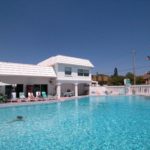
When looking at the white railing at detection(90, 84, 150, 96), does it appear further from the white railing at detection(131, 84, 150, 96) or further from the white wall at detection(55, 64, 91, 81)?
the white wall at detection(55, 64, 91, 81)

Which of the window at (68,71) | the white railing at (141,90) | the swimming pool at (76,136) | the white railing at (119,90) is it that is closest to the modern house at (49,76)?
the window at (68,71)

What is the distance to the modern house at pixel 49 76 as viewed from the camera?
2558 centimetres

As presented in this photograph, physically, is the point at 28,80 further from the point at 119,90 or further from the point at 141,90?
the point at 141,90

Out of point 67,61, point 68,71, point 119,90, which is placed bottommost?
point 119,90

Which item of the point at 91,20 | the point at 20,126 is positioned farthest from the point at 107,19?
the point at 20,126

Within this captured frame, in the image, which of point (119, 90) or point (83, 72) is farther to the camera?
point (119, 90)

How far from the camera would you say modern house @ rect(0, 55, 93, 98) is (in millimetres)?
25578

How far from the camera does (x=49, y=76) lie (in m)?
28.6

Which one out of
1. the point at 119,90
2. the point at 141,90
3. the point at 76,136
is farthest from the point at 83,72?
the point at 76,136

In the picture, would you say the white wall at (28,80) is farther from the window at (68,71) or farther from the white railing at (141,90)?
the white railing at (141,90)

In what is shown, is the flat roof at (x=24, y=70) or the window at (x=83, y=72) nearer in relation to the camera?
the flat roof at (x=24, y=70)

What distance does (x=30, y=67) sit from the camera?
27.3 m

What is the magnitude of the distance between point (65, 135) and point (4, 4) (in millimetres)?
14083

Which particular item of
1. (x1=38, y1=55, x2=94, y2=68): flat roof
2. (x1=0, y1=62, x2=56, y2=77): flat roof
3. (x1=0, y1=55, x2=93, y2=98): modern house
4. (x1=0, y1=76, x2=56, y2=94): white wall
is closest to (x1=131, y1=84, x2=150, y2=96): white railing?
(x1=0, y1=55, x2=93, y2=98): modern house
